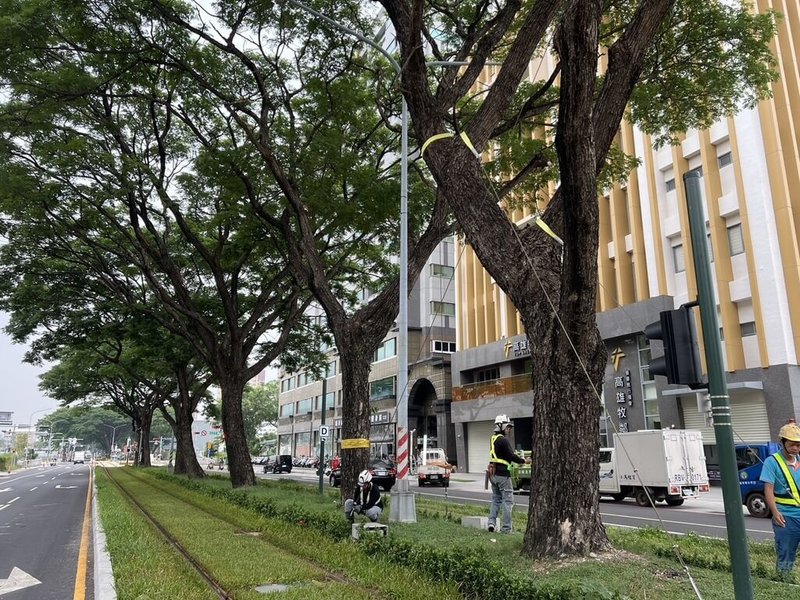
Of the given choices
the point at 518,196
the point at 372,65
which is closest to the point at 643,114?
the point at 518,196

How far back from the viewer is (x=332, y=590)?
20.5ft

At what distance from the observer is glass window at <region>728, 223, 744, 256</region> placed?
23.3 meters

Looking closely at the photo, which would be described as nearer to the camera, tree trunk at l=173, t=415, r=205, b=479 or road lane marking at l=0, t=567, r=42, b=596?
road lane marking at l=0, t=567, r=42, b=596

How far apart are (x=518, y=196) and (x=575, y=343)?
28.7 ft

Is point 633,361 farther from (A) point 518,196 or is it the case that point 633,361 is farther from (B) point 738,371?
(A) point 518,196

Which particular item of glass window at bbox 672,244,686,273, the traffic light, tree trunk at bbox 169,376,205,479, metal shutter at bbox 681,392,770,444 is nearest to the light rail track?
the traffic light

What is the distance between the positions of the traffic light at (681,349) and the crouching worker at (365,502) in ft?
20.1

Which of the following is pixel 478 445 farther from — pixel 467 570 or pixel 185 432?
pixel 467 570

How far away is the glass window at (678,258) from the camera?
2575 centimetres

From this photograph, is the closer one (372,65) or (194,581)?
(194,581)

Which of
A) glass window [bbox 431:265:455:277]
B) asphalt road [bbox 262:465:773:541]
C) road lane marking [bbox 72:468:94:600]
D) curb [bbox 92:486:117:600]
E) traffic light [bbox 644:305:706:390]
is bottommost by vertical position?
asphalt road [bbox 262:465:773:541]

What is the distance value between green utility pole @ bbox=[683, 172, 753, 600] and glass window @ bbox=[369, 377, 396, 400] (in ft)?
152

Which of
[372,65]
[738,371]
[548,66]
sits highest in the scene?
[548,66]

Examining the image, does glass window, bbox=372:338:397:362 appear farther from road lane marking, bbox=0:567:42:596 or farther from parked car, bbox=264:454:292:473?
road lane marking, bbox=0:567:42:596
